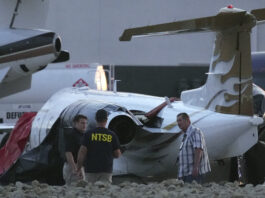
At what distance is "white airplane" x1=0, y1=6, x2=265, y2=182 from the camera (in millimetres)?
11445

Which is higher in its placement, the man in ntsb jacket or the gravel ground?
the man in ntsb jacket

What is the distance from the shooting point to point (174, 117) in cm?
1212

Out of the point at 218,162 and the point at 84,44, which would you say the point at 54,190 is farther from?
the point at 84,44

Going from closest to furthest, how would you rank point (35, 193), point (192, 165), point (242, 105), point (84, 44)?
1. point (35, 193)
2. point (192, 165)
3. point (242, 105)
4. point (84, 44)

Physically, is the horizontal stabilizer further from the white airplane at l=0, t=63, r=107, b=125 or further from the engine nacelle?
the white airplane at l=0, t=63, r=107, b=125

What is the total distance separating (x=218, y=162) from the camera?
1234cm

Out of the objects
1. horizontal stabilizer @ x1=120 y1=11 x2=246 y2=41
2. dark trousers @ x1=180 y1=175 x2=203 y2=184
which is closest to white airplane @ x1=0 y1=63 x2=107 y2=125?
horizontal stabilizer @ x1=120 y1=11 x2=246 y2=41

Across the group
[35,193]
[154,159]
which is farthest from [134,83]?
[35,193]

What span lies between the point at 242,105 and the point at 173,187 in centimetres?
336

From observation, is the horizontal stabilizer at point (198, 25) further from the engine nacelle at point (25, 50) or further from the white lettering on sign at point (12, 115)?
the white lettering on sign at point (12, 115)

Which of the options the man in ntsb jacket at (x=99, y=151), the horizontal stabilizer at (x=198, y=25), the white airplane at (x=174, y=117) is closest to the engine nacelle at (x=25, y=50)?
the white airplane at (x=174, y=117)

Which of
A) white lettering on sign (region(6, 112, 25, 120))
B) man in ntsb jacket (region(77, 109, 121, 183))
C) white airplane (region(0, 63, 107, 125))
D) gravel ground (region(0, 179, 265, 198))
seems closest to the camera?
gravel ground (region(0, 179, 265, 198))

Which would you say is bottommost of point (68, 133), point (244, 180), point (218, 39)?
point (244, 180)

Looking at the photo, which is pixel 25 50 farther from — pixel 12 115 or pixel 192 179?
pixel 12 115
